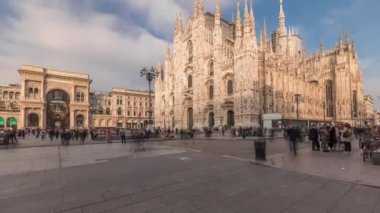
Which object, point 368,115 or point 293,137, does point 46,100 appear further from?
point 368,115

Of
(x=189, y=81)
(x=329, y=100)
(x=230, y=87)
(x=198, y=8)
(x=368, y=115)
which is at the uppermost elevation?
(x=198, y=8)

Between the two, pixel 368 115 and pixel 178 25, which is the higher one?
pixel 178 25

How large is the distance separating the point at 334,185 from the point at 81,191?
6.14 metres

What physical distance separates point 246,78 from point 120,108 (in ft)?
178

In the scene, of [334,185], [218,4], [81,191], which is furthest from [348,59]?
[81,191]

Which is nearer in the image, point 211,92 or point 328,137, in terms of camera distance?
point 328,137

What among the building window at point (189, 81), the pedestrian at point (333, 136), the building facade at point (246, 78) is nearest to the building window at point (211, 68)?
the building facade at point (246, 78)

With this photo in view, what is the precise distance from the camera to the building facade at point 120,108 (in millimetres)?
77812

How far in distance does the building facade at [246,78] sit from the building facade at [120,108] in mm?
25529

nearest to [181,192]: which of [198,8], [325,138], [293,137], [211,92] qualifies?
[293,137]

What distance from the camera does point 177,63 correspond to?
5153 cm

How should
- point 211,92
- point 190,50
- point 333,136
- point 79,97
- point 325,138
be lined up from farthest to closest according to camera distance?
point 79,97, point 190,50, point 211,92, point 325,138, point 333,136

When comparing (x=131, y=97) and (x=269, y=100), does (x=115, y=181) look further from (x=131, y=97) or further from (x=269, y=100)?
(x=131, y=97)

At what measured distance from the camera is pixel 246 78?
3606 cm
